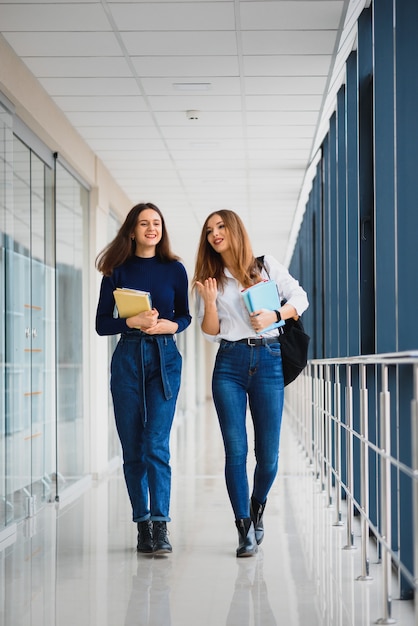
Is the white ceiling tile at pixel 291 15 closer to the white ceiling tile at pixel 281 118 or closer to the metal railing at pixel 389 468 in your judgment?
the white ceiling tile at pixel 281 118

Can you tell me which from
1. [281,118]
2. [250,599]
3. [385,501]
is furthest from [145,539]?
[281,118]

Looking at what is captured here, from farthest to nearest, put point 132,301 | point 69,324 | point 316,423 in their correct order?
point 69,324 < point 316,423 < point 132,301

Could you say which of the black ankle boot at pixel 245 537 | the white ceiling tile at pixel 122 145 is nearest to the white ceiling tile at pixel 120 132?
the white ceiling tile at pixel 122 145

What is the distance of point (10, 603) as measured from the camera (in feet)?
11.1

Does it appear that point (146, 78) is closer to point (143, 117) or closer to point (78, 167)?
point (143, 117)

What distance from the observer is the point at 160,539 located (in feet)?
13.7

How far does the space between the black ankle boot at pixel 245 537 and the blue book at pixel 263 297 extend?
0.87 m

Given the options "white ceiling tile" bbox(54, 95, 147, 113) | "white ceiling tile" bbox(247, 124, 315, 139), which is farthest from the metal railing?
"white ceiling tile" bbox(247, 124, 315, 139)

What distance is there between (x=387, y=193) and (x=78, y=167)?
11.7 feet

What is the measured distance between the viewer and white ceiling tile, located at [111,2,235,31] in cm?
461

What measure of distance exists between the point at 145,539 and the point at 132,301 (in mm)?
1129

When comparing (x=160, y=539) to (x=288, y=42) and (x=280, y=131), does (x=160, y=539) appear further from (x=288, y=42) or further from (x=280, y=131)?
(x=280, y=131)

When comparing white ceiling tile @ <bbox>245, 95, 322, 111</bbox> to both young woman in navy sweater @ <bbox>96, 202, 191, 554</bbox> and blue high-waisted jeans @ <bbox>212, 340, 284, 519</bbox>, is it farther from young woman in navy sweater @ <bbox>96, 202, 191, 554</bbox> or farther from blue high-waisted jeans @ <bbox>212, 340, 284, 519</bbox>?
blue high-waisted jeans @ <bbox>212, 340, 284, 519</bbox>

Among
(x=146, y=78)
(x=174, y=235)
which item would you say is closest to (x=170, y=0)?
(x=146, y=78)
